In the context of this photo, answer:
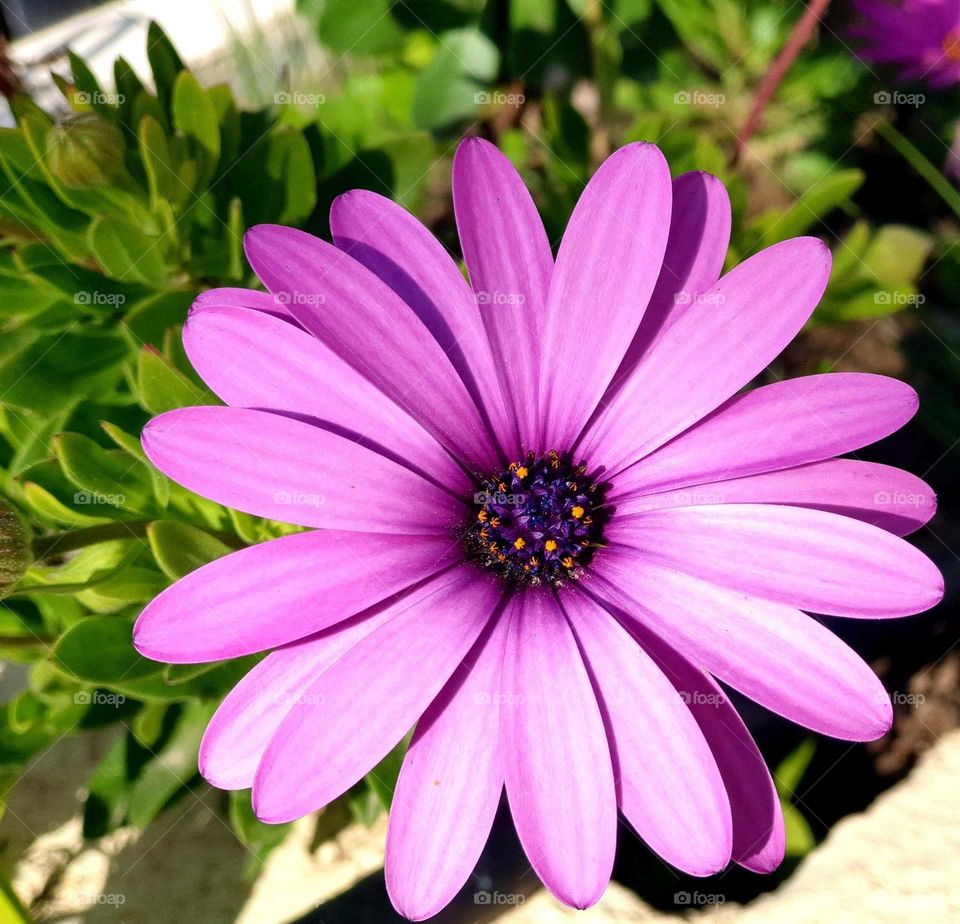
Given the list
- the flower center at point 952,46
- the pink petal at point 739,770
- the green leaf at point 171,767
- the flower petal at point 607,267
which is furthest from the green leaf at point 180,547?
the flower center at point 952,46

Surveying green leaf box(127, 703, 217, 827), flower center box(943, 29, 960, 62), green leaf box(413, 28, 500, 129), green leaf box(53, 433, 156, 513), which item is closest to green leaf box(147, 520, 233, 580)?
green leaf box(53, 433, 156, 513)

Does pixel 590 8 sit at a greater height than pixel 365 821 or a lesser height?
greater

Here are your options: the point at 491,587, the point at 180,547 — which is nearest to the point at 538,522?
the point at 491,587

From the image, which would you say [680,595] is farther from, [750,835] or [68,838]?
[68,838]

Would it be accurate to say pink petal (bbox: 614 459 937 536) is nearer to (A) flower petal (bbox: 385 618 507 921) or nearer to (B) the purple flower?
(A) flower petal (bbox: 385 618 507 921)

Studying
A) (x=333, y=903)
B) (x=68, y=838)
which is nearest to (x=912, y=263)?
(x=333, y=903)

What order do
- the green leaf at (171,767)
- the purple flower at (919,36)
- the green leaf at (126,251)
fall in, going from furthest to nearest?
the purple flower at (919,36) < the green leaf at (171,767) < the green leaf at (126,251)

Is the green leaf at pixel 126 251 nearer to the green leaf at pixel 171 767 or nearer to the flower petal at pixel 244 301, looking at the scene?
the flower petal at pixel 244 301
